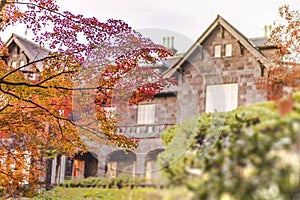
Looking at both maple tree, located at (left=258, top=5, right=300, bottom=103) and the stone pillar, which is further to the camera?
maple tree, located at (left=258, top=5, right=300, bottom=103)

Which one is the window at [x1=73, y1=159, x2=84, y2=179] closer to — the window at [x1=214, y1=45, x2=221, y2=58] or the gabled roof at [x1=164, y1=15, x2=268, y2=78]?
the gabled roof at [x1=164, y1=15, x2=268, y2=78]

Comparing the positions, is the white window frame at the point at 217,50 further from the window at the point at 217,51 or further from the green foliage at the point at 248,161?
the green foliage at the point at 248,161

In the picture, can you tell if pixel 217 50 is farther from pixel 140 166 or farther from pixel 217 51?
pixel 140 166

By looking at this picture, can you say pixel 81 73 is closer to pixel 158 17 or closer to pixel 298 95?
pixel 158 17

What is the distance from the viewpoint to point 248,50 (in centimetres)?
2122

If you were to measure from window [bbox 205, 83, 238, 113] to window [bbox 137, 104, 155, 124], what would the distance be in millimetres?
2233

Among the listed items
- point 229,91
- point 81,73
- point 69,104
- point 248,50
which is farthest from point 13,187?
point 248,50

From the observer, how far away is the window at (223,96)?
19.8 metres

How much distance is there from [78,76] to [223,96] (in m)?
7.31

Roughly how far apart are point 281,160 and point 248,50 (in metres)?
15.5

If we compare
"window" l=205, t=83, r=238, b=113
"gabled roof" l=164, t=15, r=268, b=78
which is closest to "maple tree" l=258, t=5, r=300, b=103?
"gabled roof" l=164, t=15, r=268, b=78

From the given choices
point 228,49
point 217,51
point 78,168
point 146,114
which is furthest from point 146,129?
point 78,168

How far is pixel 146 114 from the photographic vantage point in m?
20.2

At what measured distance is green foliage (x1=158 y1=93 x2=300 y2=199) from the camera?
241 inches
